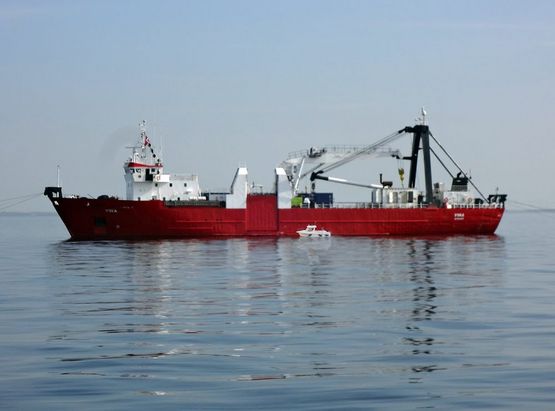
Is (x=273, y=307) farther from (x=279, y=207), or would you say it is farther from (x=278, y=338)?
(x=279, y=207)

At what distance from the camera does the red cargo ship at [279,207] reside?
80.2 meters

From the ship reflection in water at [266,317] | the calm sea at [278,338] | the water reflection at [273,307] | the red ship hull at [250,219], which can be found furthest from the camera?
the red ship hull at [250,219]

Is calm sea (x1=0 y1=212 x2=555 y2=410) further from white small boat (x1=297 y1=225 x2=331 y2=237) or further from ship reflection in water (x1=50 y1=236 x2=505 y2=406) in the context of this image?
white small boat (x1=297 y1=225 x2=331 y2=237)

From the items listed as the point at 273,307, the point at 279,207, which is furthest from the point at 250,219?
the point at 273,307

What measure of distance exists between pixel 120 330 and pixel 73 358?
4.62 metres

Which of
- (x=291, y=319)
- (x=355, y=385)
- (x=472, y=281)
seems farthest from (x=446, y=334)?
(x=472, y=281)

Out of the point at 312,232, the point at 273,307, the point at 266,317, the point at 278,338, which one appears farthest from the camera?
the point at 312,232

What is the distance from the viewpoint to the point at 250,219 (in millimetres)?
84125

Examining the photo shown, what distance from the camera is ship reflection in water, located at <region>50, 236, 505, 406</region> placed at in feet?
64.2

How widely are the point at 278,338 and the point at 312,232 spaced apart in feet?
197

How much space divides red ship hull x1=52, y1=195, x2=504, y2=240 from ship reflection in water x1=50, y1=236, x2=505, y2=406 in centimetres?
2181

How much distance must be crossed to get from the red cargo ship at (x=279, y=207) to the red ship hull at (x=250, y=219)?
0.29 feet

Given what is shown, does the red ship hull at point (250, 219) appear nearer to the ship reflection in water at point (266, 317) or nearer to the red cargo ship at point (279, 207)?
the red cargo ship at point (279, 207)

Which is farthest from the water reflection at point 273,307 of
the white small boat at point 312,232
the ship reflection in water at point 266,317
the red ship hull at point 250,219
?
the white small boat at point 312,232
